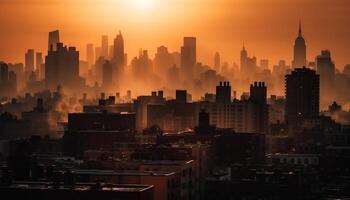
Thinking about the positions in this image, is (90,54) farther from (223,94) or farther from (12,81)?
(223,94)

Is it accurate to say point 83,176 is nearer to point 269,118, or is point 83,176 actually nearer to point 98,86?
point 269,118

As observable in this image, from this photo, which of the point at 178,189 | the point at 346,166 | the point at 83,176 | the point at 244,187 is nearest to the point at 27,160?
the point at 83,176

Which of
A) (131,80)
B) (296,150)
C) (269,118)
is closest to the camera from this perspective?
(296,150)

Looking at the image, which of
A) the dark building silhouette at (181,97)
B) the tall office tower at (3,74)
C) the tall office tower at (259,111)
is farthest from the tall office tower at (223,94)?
the tall office tower at (3,74)

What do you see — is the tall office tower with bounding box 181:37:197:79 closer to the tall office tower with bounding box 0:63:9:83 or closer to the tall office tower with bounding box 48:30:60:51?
the tall office tower with bounding box 48:30:60:51

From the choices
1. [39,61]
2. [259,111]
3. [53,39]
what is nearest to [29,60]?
[39,61]

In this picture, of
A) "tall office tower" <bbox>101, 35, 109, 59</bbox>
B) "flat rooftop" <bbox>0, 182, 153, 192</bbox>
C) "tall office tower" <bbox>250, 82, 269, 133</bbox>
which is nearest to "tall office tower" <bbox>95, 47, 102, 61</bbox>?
"tall office tower" <bbox>101, 35, 109, 59</bbox>
